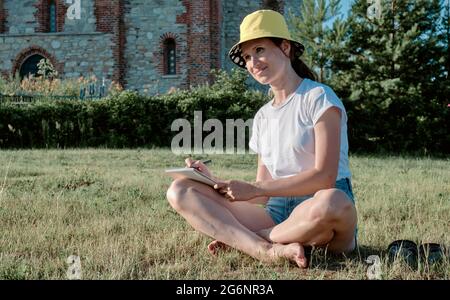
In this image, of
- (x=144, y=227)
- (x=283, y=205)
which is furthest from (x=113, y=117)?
(x=283, y=205)

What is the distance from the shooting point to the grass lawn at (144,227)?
144 inches

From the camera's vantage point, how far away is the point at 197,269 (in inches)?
148

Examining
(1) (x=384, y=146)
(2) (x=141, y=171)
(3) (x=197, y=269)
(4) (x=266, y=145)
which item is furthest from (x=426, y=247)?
(1) (x=384, y=146)

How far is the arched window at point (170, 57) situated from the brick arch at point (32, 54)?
13.3 ft

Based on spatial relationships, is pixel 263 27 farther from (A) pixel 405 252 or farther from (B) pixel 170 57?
(B) pixel 170 57

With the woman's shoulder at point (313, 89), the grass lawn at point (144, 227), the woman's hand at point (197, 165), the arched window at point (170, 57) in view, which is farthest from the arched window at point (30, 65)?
the woman's shoulder at point (313, 89)

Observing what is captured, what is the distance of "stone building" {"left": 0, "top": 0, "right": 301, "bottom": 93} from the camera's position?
72.3ft

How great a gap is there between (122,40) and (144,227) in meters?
18.5

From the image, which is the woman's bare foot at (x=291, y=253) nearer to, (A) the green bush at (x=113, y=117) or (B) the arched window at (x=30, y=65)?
(A) the green bush at (x=113, y=117)

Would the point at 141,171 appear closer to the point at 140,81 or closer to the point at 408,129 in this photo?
the point at 408,129

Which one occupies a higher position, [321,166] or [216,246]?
[321,166]

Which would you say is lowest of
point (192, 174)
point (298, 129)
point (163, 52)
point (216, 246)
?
point (216, 246)

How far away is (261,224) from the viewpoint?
4145mm
